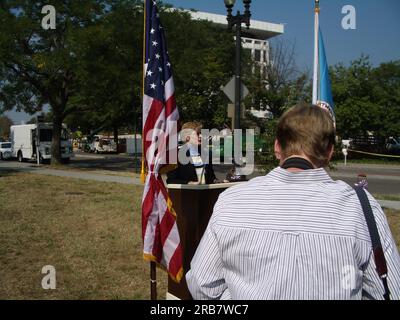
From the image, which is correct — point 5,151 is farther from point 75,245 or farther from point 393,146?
point 75,245

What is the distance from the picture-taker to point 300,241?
1740 millimetres

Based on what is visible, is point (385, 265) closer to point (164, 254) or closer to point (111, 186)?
Answer: point (164, 254)

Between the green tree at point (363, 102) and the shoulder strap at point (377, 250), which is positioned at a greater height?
the green tree at point (363, 102)

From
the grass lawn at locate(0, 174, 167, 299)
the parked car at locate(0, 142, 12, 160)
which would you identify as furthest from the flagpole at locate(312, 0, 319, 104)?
the parked car at locate(0, 142, 12, 160)

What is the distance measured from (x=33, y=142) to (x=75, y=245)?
26.1 m

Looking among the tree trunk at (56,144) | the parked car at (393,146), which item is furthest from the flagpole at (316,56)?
the parked car at (393,146)

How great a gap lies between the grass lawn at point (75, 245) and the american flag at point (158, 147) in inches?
44.9

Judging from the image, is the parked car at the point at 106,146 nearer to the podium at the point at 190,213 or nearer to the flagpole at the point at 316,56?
the flagpole at the point at 316,56

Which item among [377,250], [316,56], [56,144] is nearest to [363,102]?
[56,144]

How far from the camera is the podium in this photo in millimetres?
4484

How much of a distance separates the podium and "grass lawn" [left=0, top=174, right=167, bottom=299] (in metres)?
0.93

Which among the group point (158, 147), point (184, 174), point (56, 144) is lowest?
point (184, 174)

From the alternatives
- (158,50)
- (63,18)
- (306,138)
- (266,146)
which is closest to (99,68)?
(63,18)

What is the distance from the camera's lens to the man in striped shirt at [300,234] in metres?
1.73
